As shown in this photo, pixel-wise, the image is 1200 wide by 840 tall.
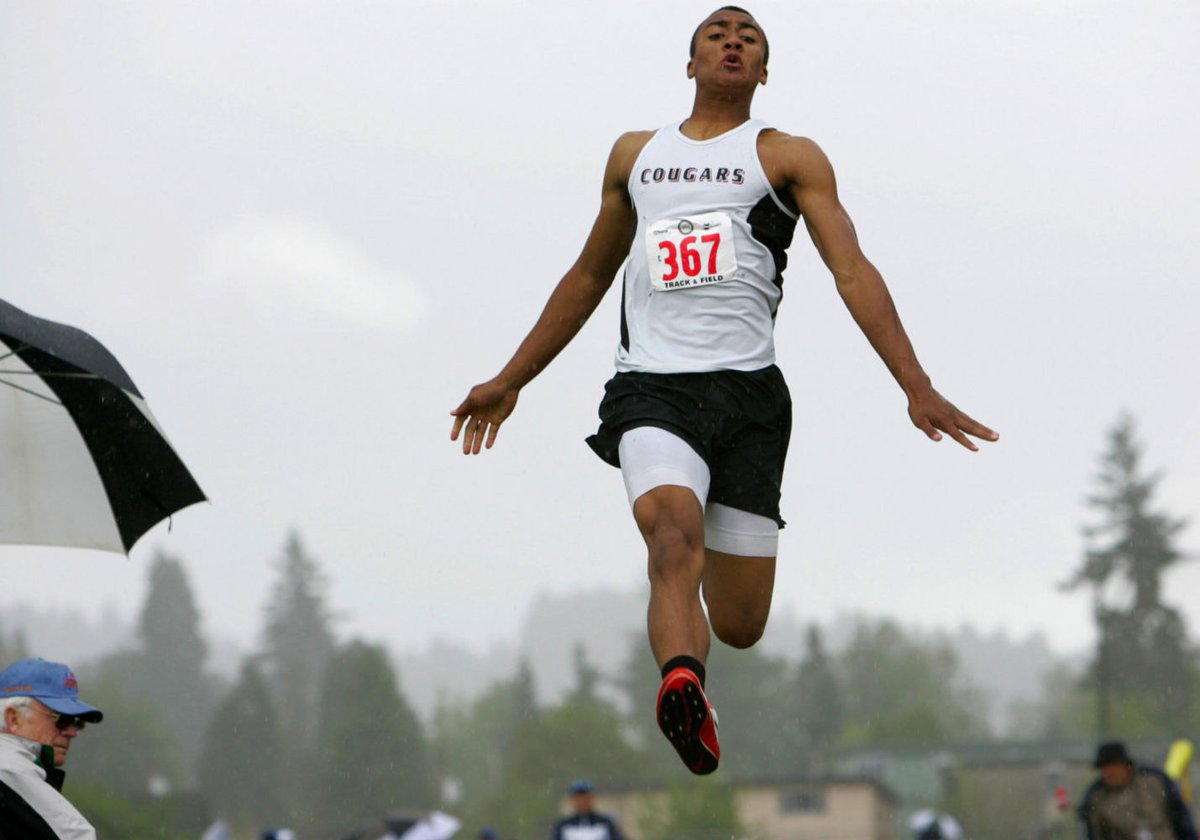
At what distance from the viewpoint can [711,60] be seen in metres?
6.41

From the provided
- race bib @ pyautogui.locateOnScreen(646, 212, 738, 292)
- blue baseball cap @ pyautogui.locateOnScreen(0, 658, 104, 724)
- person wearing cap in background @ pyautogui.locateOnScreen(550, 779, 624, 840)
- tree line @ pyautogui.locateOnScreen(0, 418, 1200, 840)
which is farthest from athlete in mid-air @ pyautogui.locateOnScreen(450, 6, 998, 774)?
tree line @ pyautogui.locateOnScreen(0, 418, 1200, 840)

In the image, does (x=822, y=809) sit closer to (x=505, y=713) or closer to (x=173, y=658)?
(x=505, y=713)

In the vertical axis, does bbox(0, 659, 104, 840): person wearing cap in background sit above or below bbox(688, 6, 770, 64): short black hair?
below

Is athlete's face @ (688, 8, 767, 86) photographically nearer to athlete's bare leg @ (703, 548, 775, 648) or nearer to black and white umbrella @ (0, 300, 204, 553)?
athlete's bare leg @ (703, 548, 775, 648)

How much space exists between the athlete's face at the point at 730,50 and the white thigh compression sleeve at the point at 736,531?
145cm

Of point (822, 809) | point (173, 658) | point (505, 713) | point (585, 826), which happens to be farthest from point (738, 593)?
point (173, 658)

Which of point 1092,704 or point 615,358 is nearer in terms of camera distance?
point 615,358

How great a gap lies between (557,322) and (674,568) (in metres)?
1.37

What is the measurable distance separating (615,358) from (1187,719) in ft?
269

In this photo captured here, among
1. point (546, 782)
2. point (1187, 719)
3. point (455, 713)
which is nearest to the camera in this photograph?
point (1187, 719)

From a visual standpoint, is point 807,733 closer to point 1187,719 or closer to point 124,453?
point 1187,719

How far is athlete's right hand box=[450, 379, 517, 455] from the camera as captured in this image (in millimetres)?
6930

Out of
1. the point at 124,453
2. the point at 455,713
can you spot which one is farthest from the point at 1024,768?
the point at 455,713

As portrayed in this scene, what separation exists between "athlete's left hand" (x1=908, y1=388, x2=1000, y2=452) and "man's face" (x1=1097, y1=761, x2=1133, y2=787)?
229 inches
